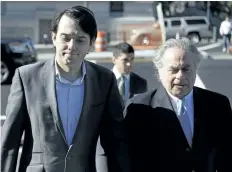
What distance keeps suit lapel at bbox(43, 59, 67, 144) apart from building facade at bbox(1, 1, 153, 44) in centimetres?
2760

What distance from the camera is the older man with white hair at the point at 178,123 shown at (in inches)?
108

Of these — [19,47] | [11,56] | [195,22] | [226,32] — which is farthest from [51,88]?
[195,22]

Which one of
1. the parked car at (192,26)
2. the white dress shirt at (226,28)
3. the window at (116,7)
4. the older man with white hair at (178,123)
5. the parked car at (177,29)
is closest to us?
the older man with white hair at (178,123)

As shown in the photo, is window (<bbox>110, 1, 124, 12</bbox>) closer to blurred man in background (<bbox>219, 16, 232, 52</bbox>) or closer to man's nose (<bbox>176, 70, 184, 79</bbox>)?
blurred man in background (<bbox>219, 16, 232, 52</bbox>)

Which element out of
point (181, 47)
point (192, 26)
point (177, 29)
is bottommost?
point (177, 29)

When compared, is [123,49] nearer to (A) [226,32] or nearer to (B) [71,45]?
(B) [71,45]

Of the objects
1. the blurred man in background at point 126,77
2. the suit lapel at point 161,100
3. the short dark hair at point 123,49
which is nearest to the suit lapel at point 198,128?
the suit lapel at point 161,100

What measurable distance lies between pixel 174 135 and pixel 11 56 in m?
12.0

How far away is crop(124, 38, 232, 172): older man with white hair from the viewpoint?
273 cm

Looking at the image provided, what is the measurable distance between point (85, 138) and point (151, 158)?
0.32 metres

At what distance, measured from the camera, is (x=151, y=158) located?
279cm

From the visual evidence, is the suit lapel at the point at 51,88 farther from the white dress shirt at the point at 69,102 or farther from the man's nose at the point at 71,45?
the man's nose at the point at 71,45

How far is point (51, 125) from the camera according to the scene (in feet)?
8.74

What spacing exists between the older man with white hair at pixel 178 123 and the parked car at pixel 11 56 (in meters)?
11.8
